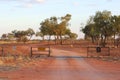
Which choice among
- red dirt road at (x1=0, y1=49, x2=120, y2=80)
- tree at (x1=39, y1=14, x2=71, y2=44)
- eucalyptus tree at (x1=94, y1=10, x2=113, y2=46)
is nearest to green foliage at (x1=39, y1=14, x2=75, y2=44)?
tree at (x1=39, y1=14, x2=71, y2=44)

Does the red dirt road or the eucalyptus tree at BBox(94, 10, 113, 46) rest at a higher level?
the eucalyptus tree at BBox(94, 10, 113, 46)

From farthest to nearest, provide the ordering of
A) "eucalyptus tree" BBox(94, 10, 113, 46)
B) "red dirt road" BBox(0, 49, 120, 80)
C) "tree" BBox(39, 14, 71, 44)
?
"tree" BBox(39, 14, 71, 44)
"eucalyptus tree" BBox(94, 10, 113, 46)
"red dirt road" BBox(0, 49, 120, 80)

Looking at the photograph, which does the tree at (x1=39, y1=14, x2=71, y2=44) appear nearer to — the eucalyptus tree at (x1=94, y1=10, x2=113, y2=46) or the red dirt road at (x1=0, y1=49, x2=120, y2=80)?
the eucalyptus tree at (x1=94, y1=10, x2=113, y2=46)

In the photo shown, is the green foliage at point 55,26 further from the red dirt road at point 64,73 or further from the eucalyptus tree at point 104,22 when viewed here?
the red dirt road at point 64,73

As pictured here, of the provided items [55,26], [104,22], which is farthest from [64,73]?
[55,26]

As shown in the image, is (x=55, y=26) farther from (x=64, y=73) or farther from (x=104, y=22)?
(x=64, y=73)

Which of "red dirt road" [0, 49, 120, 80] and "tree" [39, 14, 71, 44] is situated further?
"tree" [39, 14, 71, 44]

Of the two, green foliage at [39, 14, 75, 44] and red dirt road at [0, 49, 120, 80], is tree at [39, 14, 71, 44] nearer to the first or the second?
green foliage at [39, 14, 75, 44]

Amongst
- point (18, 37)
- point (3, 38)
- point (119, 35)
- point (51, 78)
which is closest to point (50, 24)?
point (119, 35)

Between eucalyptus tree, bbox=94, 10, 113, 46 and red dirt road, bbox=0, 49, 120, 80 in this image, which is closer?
red dirt road, bbox=0, 49, 120, 80

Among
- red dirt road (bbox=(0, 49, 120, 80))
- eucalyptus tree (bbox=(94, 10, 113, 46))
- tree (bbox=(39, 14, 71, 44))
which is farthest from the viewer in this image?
tree (bbox=(39, 14, 71, 44))

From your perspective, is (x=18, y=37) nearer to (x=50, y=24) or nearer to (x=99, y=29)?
(x=50, y=24)

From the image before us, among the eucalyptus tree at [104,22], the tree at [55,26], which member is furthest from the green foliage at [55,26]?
the eucalyptus tree at [104,22]

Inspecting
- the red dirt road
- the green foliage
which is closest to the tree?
the green foliage
